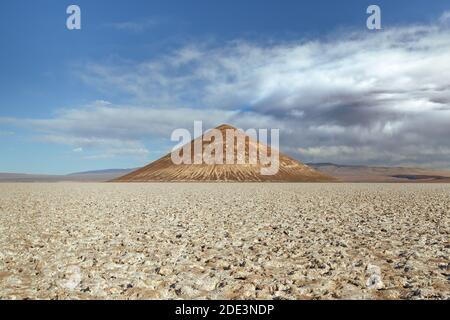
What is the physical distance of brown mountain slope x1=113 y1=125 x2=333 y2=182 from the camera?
5522 inches

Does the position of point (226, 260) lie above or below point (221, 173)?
below

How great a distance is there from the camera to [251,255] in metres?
9.59

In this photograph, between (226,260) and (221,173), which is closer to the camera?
(226,260)

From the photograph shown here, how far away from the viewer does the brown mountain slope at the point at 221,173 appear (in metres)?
140

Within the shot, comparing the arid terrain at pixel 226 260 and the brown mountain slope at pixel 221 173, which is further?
the brown mountain slope at pixel 221 173

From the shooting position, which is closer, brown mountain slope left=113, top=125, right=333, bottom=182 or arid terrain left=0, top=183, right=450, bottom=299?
arid terrain left=0, top=183, right=450, bottom=299

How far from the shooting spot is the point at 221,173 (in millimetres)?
143125

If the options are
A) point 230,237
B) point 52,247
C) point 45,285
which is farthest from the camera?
point 230,237
